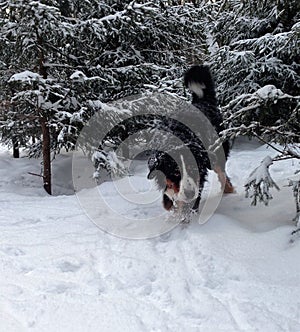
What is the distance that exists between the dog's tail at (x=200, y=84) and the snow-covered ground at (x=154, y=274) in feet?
4.57

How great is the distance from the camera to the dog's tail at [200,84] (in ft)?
13.9

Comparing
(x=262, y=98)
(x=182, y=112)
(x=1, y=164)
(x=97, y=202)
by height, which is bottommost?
(x=1, y=164)

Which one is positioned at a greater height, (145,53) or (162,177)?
(145,53)

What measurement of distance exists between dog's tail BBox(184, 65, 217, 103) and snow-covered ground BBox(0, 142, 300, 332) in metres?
1.39

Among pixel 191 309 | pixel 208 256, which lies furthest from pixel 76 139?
pixel 191 309

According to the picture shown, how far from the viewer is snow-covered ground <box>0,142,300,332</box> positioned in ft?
6.17

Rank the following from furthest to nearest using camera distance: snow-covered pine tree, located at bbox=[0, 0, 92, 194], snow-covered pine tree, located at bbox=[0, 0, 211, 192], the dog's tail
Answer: snow-covered pine tree, located at bbox=[0, 0, 211, 192] < snow-covered pine tree, located at bbox=[0, 0, 92, 194] < the dog's tail

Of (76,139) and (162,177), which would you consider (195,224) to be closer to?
(162,177)

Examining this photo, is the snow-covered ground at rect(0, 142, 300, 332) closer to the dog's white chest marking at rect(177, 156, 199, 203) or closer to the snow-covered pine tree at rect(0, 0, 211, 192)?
the dog's white chest marking at rect(177, 156, 199, 203)

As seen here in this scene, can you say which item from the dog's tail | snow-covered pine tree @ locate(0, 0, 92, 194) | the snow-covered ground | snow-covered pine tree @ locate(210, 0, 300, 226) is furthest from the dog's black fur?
snow-covered pine tree @ locate(0, 0, 92, 194)

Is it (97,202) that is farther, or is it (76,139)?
(76,139)

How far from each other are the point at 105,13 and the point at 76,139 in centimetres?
219

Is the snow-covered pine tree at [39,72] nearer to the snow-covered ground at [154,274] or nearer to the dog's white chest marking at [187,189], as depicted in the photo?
the snow-covered ground at [154,274]

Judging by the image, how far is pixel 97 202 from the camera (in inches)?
161
